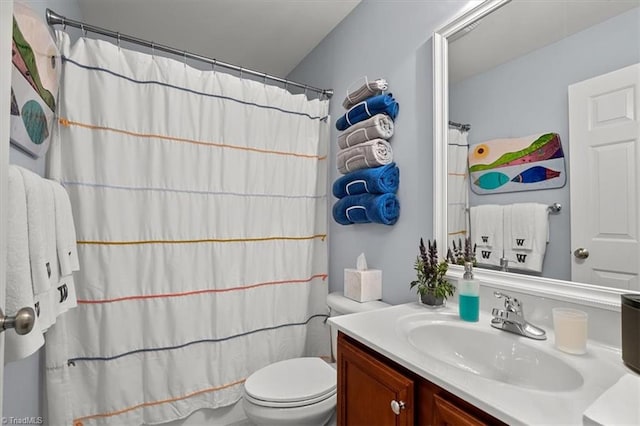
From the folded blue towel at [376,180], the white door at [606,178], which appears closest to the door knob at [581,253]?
the white door at [606,178]

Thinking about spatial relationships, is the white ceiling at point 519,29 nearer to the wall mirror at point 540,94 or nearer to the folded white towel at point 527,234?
the wall mirror at point 540,94

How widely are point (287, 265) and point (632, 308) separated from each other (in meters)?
1.56

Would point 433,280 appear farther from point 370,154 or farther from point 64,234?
point 64,234

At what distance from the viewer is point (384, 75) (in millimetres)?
1639

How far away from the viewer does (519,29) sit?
1.09 meters

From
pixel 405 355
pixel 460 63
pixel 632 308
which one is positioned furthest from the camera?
pixel 460 63

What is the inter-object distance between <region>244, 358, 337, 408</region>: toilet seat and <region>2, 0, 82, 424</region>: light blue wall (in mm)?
817

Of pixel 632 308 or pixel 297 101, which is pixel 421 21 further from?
pixel 632 308

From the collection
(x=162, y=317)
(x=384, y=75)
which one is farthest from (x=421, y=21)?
(x=162, y=317)

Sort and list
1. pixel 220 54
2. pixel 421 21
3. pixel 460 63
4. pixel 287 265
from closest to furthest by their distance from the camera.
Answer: pixel 460 63 → pixel 421 21 → pixel 287 265 → pixel 220 54

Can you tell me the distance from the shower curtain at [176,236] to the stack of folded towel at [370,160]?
1.38ft

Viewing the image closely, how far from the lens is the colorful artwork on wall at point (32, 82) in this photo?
3.04ft

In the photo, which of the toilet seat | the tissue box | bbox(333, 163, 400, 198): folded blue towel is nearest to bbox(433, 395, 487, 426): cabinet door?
the toilet seat

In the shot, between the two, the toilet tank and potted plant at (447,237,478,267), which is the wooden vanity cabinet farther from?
potted plant at (447,237,478,267)
